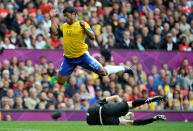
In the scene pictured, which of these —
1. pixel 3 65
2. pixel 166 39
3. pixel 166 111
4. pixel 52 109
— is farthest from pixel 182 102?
pixel 3 65

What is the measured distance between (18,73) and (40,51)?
129cm

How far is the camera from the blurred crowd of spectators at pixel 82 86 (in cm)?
1760

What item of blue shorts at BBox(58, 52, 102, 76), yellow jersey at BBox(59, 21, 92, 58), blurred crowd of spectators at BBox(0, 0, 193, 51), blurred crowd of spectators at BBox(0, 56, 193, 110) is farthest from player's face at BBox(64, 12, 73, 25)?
blurred crowd of spectators at BBox(0, 0, 193, 51)

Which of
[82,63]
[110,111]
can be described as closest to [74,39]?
[82,63]

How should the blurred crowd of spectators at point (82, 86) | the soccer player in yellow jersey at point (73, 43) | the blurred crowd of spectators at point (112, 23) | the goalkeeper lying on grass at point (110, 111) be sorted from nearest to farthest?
the goalkeeper lying on grass at point (110, 111), the soccer player in yellow jersey at point (73, 43), the blurred crowd of spectators at point (82, 86), the blurred crowd of spectators at point (112, 23)

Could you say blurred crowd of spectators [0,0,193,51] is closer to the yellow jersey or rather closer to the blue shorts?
the blue shorts

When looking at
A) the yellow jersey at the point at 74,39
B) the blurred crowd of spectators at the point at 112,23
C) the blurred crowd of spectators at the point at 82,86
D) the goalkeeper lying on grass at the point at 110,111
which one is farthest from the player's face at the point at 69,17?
the blurred crowd of spectators at the point at 112,23

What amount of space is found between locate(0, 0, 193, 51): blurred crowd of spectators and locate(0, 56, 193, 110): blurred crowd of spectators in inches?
32.6

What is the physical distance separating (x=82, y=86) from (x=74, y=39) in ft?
14.9

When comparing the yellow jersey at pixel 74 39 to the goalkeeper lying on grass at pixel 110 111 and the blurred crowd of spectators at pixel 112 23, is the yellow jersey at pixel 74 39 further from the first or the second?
the blurred crowd of spectators at pixel 112 23

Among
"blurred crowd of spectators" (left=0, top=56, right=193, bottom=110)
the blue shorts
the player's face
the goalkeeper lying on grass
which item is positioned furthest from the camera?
"blurred crowd of spectators" (left=0, top=56, right=193, bottom=110)

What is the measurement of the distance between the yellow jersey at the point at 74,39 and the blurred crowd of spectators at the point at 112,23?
516cm

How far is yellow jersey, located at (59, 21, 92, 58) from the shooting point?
14.0 m

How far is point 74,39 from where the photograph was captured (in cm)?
1408
